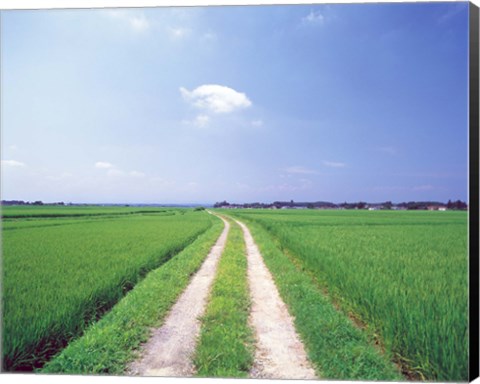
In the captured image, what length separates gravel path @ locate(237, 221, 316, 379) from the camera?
350 centimetres

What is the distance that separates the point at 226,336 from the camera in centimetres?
380

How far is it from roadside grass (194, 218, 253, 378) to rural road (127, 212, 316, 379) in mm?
83

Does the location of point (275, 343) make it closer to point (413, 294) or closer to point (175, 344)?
point (175, 344)

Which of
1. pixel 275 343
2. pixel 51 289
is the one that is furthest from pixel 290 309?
pixel 51 289

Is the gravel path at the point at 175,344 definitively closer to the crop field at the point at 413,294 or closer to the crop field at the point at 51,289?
the crop field at the point at 51,289

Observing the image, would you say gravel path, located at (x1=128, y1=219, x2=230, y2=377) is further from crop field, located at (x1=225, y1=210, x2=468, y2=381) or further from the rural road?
crop field, located at (x1=225, y1=210, x2=468, y2=381)

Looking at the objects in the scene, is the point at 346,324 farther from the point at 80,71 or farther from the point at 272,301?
the point at 80,71

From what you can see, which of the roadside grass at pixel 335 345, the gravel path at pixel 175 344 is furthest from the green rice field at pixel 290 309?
the gravel path at pixel 175 344

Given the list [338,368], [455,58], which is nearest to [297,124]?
[455,58]

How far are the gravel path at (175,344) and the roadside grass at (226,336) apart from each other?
0.10m

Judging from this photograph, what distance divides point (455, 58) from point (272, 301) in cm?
359

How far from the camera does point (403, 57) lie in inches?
159

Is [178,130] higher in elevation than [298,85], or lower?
lower

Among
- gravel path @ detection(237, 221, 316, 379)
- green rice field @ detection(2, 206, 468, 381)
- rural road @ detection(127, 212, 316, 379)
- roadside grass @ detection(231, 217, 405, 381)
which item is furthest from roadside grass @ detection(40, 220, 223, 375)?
roadside grass @ detection(231, 217, 405, 381)
